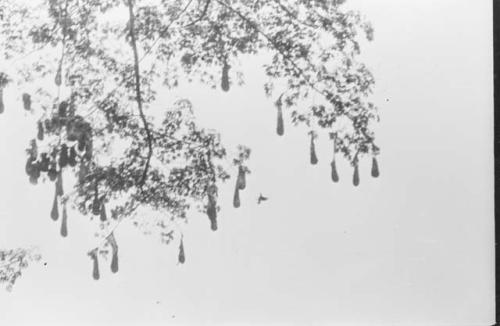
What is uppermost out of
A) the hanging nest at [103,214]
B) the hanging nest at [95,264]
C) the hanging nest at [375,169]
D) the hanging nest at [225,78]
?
the hanging nest at [225,78]

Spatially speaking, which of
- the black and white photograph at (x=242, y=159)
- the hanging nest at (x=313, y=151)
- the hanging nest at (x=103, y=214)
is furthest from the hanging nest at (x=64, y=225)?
the hanging nest at (x=313, y=151)

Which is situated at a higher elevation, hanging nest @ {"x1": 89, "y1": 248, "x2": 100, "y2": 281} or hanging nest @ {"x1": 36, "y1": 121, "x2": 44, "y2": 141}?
hanging nest @ {"x1": 36, "y1": 121, "x2": 44, "y2": 141}

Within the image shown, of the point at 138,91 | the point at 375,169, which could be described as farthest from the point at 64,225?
the point at 375,169

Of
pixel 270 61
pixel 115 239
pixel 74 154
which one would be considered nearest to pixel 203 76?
pixel 270 61

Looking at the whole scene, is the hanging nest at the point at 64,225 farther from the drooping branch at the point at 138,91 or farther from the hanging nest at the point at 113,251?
the drooping branch at the point at 138,91

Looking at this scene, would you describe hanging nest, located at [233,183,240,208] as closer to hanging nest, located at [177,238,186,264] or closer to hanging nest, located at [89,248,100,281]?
hanging nest, located at [177,238,186,264]

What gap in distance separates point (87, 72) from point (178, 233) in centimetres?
57

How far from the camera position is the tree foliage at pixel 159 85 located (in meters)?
1.59

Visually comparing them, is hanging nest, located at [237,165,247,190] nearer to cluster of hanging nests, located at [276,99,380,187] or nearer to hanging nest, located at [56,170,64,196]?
cluster of hanging nests, located at [276,99,380,187]

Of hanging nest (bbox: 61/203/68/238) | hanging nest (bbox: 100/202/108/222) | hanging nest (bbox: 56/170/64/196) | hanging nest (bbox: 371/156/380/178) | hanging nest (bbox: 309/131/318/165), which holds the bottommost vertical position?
hanging nest (bbox: 61/203/68/238)

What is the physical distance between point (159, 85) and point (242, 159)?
1.12 feet

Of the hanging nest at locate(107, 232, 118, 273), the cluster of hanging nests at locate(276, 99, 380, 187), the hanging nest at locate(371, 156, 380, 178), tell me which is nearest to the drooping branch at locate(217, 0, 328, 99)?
the cluster of hanging nests at locate(276, 99, 380, 187)

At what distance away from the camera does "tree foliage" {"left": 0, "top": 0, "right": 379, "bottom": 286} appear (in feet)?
5.23

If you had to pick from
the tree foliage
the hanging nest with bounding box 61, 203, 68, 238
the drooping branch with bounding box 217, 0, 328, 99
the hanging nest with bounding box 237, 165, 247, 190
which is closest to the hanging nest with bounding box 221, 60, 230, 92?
the tree foliage
